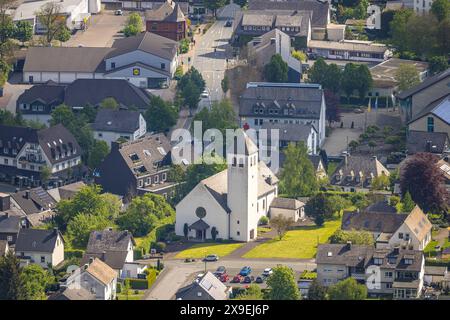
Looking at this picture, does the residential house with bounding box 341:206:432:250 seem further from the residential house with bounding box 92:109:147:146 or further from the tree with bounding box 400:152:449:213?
the residential house with bounding box 92:109:147:146

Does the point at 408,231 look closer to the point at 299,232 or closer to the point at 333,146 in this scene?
the point at 299,232

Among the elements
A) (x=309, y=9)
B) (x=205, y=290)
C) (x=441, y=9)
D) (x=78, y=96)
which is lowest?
(x=205, y=290)

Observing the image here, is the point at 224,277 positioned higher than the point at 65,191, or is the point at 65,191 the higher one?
the point at 224,277

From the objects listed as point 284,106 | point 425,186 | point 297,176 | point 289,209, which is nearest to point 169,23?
point 284,106

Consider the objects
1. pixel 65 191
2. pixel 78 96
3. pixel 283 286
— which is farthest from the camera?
pixel 78 96

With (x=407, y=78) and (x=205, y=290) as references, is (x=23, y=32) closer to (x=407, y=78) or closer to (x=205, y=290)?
(x=407, y=78)

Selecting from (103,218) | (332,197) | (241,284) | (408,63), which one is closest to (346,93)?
(408,63)

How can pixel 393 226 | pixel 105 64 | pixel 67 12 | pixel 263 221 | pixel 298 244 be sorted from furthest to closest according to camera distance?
pixel 67 12, pixel 105 64, pixel 263 221, pixel 298 244, pixel 393 226

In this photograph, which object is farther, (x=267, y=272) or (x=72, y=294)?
(x=267, y=272)
